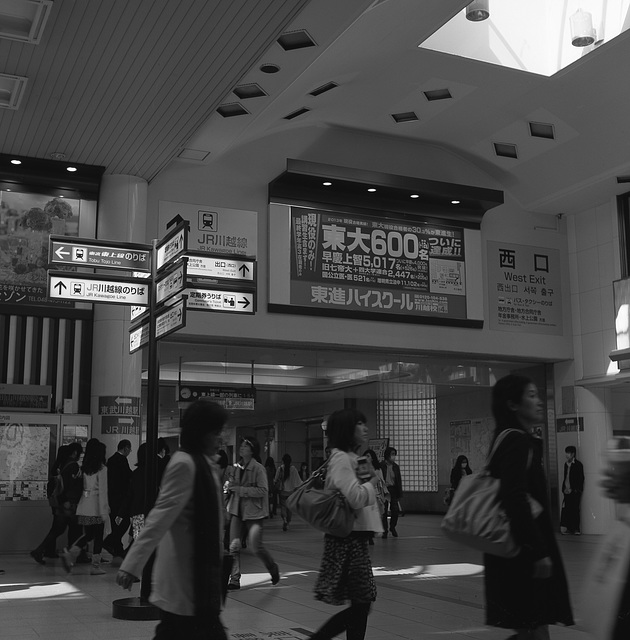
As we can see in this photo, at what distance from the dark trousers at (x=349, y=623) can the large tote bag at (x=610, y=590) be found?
1.94 metres

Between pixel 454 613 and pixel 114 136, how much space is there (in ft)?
23.3

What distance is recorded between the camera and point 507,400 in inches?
130

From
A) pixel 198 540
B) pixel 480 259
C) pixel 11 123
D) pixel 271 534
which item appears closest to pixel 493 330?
pixel 480 259

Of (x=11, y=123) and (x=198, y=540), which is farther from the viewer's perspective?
(x=11, y=123)

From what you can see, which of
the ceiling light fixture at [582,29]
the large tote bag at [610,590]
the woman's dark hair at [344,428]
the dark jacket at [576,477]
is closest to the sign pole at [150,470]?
the woman's dark hair at [344,428]

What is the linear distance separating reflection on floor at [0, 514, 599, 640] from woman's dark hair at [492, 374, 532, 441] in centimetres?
154

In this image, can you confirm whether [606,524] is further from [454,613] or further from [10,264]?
[10,264]

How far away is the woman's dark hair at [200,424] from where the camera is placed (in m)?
3.21

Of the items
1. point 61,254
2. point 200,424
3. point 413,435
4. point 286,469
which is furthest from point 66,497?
point 413,435

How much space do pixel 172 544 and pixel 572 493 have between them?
13.2 metres

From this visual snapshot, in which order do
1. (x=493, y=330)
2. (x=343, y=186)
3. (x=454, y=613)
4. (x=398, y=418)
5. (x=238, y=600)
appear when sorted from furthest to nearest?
(x=398, y=418)
(x=493, y=330)
(x=343, y=186)
(x=238, y=600)
(x=454, y=613)

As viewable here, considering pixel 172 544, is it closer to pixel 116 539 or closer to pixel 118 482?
pixel 116 539

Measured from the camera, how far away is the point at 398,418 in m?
23.4

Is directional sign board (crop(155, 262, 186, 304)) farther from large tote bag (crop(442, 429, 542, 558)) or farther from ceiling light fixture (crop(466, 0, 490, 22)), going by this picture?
ceiling light fixture (crop(466, 0, 490, 22))
